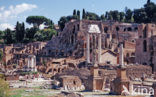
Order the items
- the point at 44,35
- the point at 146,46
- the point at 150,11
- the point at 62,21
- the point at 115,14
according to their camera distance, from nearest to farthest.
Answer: the point at 146,46 → the point at 150,11 → the point at 44,35 → the point at 115,14 → the point at 62,21

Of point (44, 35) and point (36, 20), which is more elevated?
point (36, 20)

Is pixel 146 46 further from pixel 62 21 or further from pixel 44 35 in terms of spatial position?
pixel 62 21

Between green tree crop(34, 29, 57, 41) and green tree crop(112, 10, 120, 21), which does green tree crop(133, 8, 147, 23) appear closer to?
green tree crop(112, 10, 120, 21)

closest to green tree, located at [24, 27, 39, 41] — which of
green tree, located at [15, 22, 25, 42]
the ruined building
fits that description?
green tree, located at [15, 22, 25, 42]

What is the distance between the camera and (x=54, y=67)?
175 feet

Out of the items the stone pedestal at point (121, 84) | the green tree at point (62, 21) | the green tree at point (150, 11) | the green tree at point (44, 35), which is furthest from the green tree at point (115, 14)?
the stone pedestal at point (121, 84)

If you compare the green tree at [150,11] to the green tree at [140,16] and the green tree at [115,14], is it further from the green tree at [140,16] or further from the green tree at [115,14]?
the green tree at [115,14]

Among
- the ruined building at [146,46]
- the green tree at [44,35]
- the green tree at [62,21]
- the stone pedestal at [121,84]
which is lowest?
the stone pedestal at [121,84]

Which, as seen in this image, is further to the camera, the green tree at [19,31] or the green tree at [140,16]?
the green tree at [140,16]

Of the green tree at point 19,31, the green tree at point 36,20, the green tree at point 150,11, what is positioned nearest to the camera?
A: the green tree at point 19,31

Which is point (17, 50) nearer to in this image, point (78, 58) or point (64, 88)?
point (78, 58)

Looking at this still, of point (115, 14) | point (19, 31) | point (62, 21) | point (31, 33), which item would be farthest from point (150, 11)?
point (19, 31)

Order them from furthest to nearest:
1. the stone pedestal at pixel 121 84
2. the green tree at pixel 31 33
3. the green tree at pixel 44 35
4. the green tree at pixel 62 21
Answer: the green tree at pixel 62 21 → the green tree at pixel 44 35 → the green tree at pixel 31 33 → the stone pedestal at pixel 121 84

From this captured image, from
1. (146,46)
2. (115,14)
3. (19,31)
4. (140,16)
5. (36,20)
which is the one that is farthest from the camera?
(36,20)
